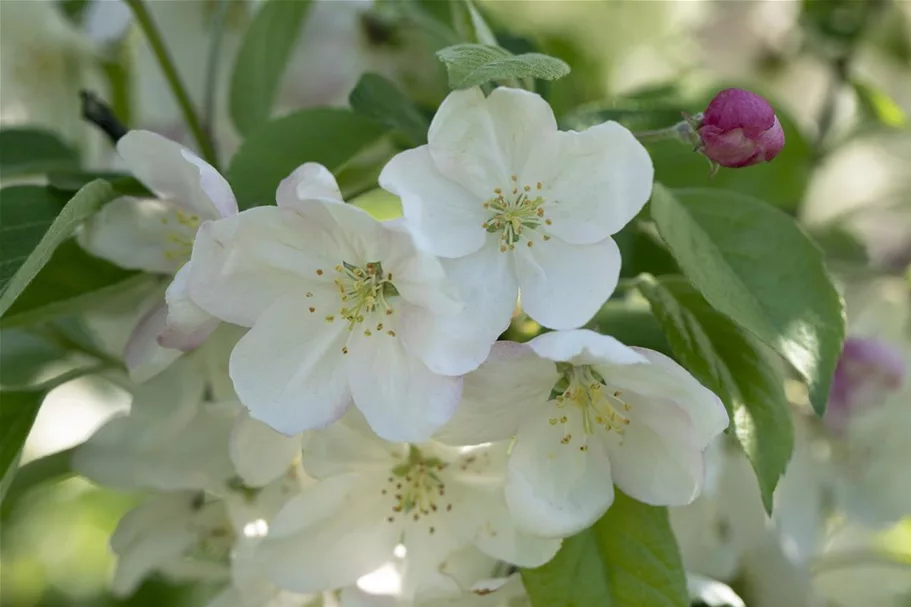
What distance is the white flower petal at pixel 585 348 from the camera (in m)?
0.47

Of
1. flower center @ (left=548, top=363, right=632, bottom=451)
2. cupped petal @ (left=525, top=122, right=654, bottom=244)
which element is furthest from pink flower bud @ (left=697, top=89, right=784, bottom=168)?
flower center @ (left=548, top=363, right=632, bottom=451)

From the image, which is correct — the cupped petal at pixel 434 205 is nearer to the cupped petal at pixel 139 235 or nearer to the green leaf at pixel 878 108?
the cupped petal at pixel 139 235

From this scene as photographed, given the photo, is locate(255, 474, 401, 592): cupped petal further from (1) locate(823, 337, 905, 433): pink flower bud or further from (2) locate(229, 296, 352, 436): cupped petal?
(1) locate(823, 337, 905, 433): pink flower bud

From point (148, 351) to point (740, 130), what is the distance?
379 millimetres

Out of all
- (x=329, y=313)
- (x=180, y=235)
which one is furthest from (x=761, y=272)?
Result: (x=180, y=235)

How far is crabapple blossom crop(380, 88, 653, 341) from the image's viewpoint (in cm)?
51

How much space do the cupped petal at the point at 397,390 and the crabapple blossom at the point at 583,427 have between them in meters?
0.03

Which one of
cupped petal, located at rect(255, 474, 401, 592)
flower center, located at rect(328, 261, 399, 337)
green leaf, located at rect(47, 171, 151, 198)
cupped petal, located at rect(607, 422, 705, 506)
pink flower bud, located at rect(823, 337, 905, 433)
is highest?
green leaf, located at rect(47, 171, 151, 198)

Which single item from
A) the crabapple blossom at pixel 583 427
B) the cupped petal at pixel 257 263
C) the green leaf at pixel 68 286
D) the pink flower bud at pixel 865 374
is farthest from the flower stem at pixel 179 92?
the pink flower bud at pixel 865 374

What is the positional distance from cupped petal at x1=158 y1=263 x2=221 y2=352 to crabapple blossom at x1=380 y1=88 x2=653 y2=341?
13 centimetres

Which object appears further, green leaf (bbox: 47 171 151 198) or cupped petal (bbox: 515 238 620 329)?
green leaf (bbox: 47 171 151 198)

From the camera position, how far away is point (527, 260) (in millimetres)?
549

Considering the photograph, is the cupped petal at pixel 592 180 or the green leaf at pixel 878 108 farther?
the green leaf at pixel 878 108

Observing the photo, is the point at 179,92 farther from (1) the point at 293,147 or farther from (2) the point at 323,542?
(2) the point at 323,542
